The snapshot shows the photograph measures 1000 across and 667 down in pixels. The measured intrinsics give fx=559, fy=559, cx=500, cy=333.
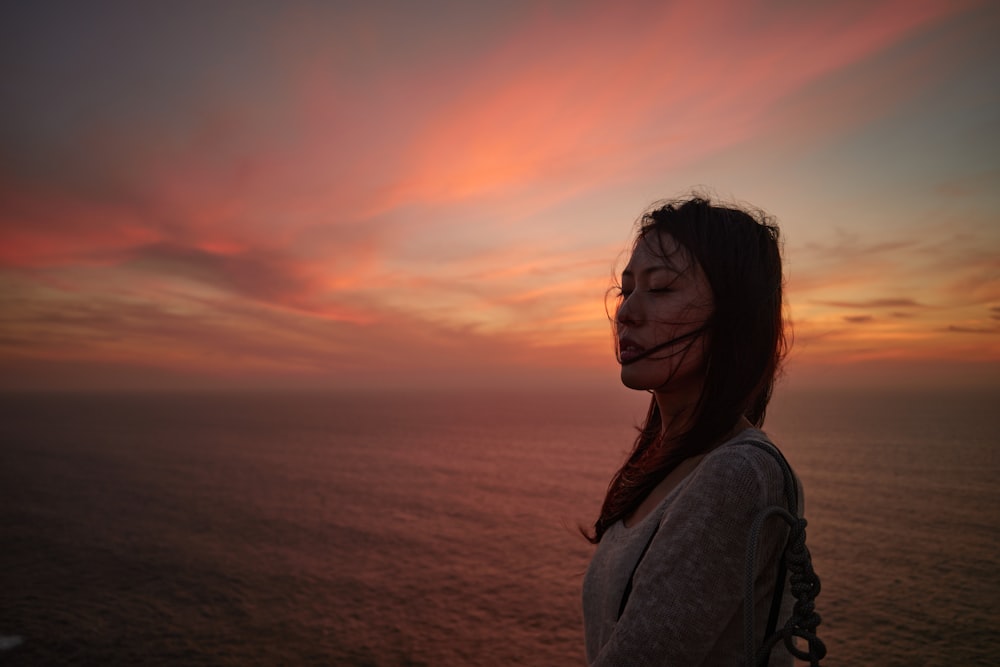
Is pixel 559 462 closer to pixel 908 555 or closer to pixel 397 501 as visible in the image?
pixel 397 501

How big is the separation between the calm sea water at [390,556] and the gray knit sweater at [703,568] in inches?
42.8

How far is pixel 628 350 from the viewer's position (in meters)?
1.84

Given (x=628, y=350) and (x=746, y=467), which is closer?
(x=746, y=467)

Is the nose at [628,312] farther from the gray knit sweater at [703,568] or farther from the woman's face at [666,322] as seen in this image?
the gray knit sweater at [703,568]

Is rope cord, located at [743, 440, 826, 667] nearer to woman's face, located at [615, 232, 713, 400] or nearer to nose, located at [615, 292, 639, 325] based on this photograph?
woman's face, located at [615, 232, 713, 400]

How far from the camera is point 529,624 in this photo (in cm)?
2914

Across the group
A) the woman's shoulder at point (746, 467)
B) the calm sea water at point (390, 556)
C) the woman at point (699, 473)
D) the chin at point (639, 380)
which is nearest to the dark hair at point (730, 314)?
the woman at point (699, 473)

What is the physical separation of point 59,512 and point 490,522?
3832 cm

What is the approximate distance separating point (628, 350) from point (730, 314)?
33cm

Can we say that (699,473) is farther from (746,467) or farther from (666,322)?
(666,322)

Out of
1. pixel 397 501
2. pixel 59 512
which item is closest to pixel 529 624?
pixel 397 501

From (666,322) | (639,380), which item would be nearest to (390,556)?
(639,380)

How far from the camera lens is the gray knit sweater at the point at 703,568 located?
1.32 meters

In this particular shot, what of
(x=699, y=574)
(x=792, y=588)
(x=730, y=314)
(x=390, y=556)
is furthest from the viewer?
(x=390, y=556)
